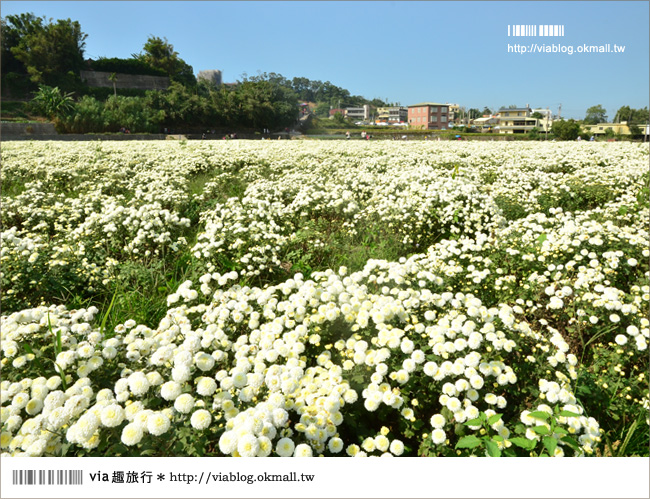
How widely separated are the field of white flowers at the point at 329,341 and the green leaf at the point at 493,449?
0.8 inches

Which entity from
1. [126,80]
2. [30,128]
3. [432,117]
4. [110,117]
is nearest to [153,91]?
A: [110,117]

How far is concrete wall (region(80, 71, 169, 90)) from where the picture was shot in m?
58.6

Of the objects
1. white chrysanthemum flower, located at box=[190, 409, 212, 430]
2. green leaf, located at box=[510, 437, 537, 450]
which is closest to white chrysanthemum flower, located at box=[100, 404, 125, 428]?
white chrysanthemum flower, located at box=[190, 409, 212, 430]

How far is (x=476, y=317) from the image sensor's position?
253 centimetres

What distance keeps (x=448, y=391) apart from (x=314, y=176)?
6.32 m

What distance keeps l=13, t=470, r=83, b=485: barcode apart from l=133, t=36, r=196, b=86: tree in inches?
2719

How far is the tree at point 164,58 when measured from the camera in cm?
6253

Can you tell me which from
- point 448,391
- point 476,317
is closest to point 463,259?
point 476,317

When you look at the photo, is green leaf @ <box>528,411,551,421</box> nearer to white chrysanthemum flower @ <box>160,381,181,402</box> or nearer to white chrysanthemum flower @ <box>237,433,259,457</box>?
white chrysanthemum flower @ <box>237,433,259,457</box>

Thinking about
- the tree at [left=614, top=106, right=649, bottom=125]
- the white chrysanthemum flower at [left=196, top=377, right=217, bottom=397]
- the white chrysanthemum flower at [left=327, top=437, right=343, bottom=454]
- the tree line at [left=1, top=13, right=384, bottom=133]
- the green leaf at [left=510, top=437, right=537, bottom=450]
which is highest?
the tree line at [left=1, top=13, right=384, bottom=133]

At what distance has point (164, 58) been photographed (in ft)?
210

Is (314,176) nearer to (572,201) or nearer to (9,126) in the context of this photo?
(572,201)

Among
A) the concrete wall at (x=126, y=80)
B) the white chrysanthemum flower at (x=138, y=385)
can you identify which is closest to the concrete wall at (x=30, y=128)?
the concrete wall at (x=126, y=80)

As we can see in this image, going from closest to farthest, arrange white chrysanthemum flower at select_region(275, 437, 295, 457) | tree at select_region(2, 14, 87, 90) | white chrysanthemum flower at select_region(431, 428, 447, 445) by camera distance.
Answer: white chrysanthemum flower at select_region(275, 437, 295, 457) < white chrysanthemum flower at select_region(431, 428, 447, 445) < tree at select_region(2, 14, 87, 90)
